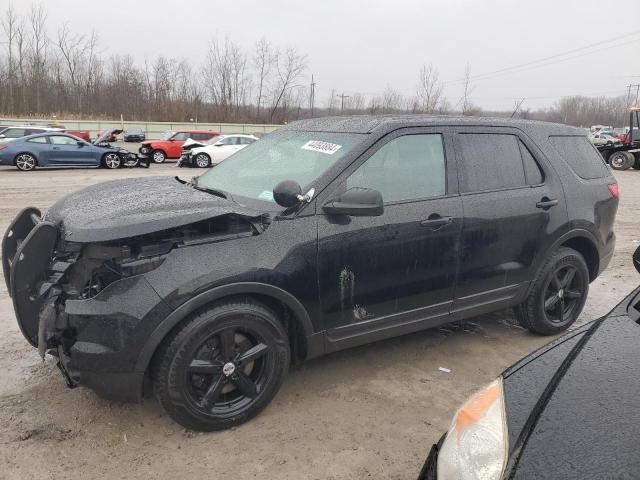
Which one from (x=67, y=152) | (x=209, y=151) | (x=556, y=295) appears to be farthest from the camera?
(x=209, y=151)

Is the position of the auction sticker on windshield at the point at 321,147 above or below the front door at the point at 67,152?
above

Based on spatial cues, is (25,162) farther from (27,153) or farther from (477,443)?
(477,443)

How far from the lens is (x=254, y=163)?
3758mm

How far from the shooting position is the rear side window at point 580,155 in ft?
14.0

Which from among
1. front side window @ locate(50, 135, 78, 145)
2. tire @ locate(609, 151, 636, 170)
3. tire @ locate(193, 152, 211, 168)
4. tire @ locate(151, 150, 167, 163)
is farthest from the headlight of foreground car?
tire @ locate(609, 151, 636, 170)

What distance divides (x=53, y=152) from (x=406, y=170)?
1747cm

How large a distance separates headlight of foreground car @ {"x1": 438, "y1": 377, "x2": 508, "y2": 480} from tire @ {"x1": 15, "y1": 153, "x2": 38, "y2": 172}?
19.0m

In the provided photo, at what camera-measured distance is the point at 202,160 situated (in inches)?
818

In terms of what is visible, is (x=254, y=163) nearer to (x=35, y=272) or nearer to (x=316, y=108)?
(x=35, y=272)

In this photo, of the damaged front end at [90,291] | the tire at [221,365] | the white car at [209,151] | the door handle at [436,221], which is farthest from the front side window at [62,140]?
the door handle at [436,221]

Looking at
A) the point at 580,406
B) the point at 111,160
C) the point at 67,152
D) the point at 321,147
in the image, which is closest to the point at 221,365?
the point at 321,147

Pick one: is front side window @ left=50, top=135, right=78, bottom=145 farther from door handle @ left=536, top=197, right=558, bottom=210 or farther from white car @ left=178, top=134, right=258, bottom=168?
door handle @ left=536, top=197, right=558, bottom=210

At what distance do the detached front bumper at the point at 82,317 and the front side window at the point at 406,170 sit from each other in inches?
57.1

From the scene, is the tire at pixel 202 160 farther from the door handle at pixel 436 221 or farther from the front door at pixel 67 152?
the door handle at pixel 436 221
